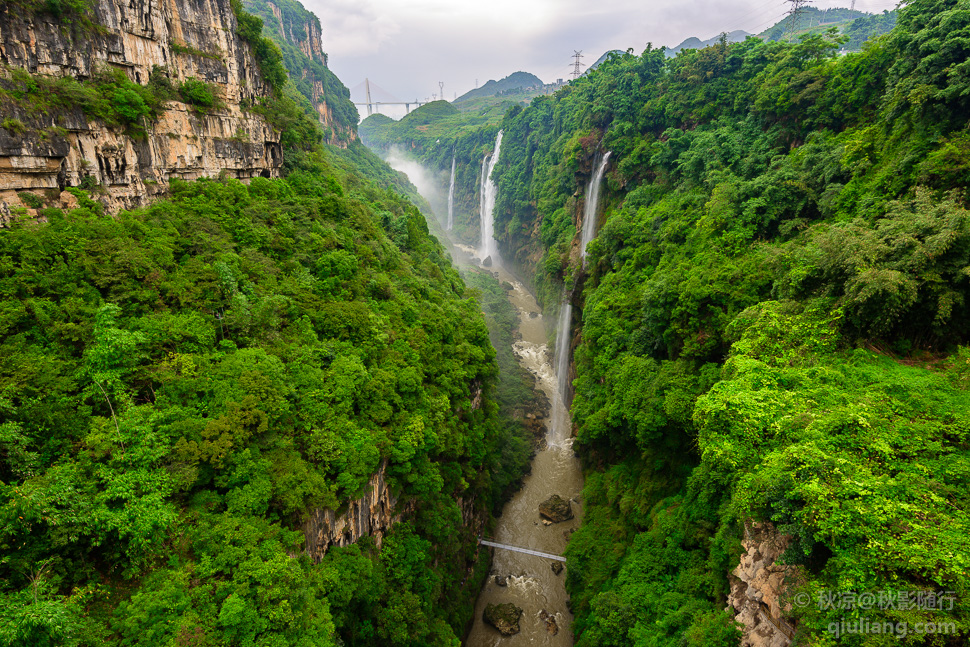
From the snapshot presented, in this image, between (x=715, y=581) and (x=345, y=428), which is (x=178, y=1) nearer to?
(x=345, y=428)

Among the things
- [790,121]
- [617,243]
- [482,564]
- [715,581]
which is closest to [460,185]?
[617,243]

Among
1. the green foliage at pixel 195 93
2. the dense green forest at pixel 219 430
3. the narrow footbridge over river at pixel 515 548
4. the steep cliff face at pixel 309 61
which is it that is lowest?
the narrow footbridge over river at pixel 515 548

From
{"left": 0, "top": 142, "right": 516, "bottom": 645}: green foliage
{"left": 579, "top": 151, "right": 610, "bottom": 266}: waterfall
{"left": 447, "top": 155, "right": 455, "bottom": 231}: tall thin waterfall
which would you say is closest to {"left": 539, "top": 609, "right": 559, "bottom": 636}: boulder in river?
{"left": 0, "top": 142, "right": 516, "bottom": 645}: green foliage

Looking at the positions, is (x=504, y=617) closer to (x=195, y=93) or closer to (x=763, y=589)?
(x=763, y=589)

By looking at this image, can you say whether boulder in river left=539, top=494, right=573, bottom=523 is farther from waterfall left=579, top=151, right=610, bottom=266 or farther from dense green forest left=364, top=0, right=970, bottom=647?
waterfall left=579, top=151, right=610, bottom=266

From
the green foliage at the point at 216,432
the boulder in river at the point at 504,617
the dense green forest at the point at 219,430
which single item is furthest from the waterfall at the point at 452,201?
the boulder in river at the point at 504,617

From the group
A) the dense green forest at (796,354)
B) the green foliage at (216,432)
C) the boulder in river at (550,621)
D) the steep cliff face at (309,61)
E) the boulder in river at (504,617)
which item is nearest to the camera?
the dense green forest at (796,354)

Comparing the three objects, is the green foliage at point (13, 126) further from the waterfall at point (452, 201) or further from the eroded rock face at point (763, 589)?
the waterfall at point (452, 201)
